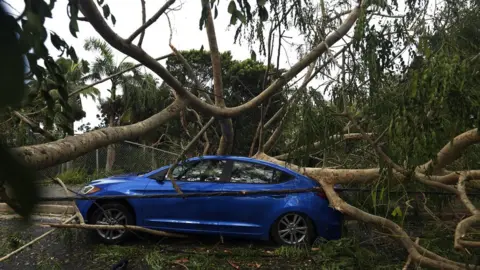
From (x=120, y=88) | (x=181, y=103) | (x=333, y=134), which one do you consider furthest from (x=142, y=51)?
(x=120, y=88)

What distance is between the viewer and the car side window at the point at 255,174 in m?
6.29

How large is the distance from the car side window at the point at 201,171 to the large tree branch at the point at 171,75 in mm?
1226

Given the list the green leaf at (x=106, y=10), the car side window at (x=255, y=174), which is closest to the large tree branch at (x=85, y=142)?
the green leaf at (x=106, y=10)

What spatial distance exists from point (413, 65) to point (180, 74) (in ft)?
11.9

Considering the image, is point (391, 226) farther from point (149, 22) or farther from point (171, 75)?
point (149, 22)

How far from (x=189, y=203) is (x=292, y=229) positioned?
4.74 ft

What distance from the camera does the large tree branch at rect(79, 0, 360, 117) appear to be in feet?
11.3

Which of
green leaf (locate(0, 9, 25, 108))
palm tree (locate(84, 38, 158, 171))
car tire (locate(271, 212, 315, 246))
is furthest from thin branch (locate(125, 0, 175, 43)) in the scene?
palm tree (locate(84, 38, 158, 171))

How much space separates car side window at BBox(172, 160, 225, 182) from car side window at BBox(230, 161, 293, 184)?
22 cm

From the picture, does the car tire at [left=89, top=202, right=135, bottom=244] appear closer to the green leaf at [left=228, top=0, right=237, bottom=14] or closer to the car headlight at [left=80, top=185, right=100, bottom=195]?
the car headlight at [left=80, top=185, right=100, bottom=195]

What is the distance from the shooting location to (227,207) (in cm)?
613

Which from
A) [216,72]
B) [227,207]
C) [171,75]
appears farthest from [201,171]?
[171,75]

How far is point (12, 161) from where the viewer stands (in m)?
0.43

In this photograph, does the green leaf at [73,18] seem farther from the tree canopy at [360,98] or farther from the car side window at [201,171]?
the car side window at [201,171]
